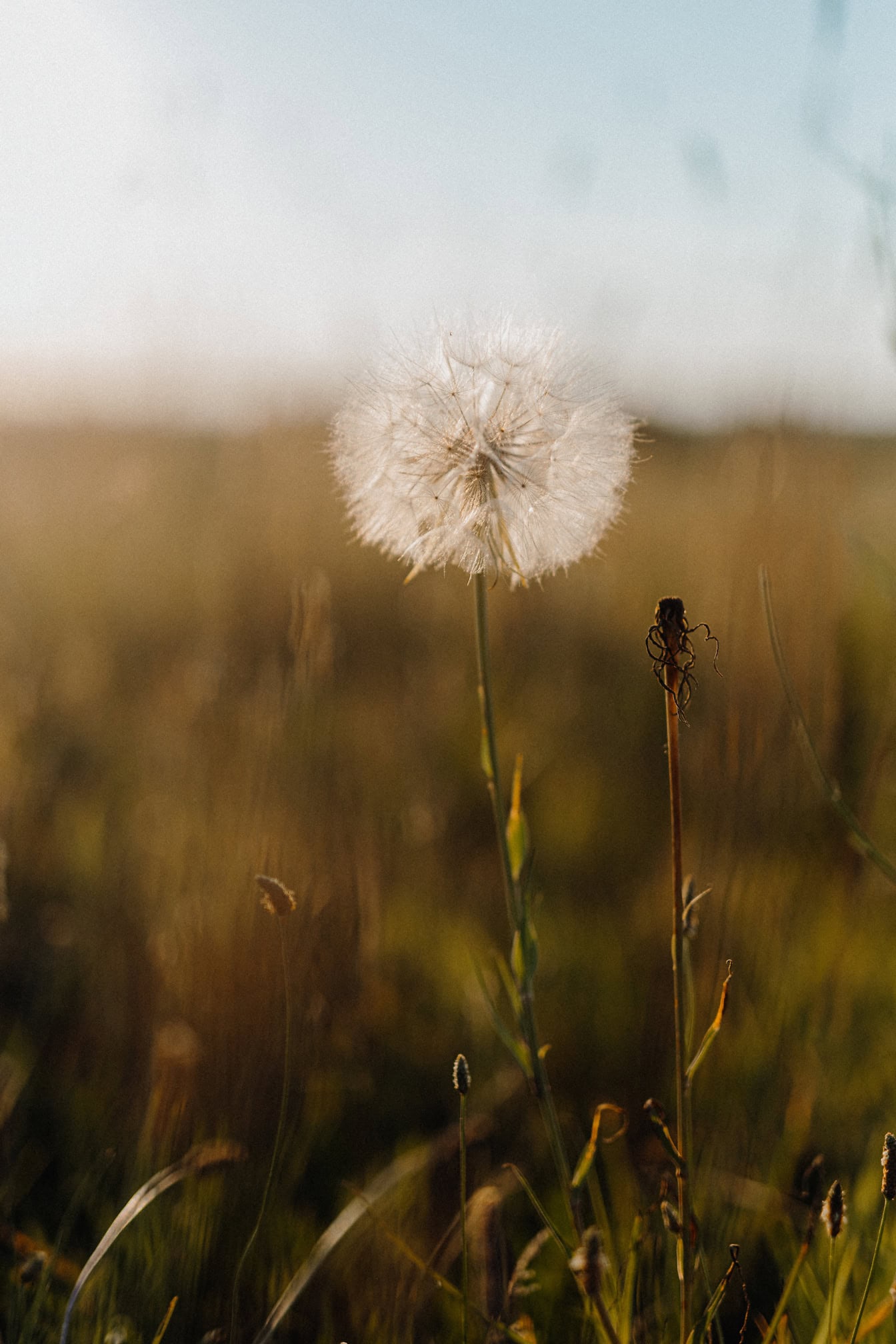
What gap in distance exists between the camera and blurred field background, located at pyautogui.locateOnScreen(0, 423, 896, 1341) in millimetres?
1382

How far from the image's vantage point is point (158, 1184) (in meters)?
1.23

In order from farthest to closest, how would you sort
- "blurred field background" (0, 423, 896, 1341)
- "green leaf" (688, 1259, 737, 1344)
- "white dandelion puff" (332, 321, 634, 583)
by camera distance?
1. "blurred field background" (0, 423, 896, 1341)
2. "white dandelion puff" (332, 321, 634, 583)
3. "green leaf" (688, 1259, 737, 1344)

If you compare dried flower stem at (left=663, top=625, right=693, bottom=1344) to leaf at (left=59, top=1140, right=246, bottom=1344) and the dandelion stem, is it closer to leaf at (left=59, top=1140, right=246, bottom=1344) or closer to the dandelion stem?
the dandelion stem

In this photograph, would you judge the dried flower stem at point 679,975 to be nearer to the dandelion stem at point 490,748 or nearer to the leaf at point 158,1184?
the dandelion stem at point 490,748

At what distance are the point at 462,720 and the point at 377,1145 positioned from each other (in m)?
1.68

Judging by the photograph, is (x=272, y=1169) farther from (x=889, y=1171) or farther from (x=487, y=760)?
(x=889, y=1171)

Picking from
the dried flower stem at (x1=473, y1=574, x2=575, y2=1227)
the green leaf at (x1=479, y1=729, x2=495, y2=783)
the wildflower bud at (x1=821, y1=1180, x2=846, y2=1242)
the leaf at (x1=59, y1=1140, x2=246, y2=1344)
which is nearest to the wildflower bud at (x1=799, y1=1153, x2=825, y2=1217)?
the wildflower bud at (x1=821, y1=1180, x2=846, y2=1242)

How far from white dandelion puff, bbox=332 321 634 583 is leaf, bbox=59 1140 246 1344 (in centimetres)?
72

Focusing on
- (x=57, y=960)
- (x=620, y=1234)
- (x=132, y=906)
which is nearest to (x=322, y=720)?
(x=132, y=906)

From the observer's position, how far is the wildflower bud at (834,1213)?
2.72 feet

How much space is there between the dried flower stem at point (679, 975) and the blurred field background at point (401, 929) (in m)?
0.39

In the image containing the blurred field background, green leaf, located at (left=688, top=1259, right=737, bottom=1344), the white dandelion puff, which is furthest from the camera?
the blurred field background

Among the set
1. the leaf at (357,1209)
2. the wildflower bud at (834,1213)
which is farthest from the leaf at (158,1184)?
the wildflower bud at (834,1213)

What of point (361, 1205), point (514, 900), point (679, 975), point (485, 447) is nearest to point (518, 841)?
point (514, 900)
